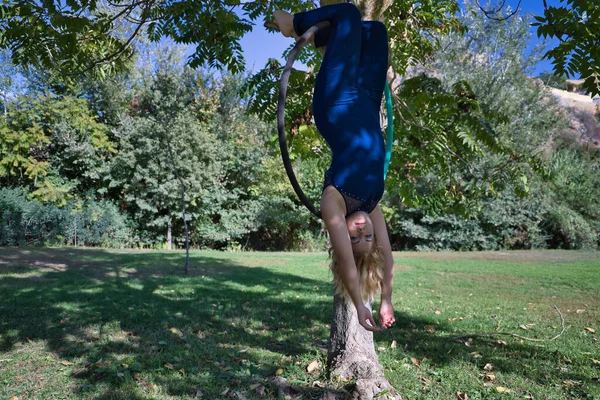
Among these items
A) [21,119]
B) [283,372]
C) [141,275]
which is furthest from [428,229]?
[21,119]

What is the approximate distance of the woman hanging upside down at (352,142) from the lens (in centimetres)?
224

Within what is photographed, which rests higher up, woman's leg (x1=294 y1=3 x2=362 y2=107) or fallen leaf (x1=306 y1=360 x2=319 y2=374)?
woman's leg (x1=294 y1=3 x2=362 y2=107)

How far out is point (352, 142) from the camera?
2275mm

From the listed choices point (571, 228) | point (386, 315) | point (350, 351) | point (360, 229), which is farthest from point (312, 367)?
point (571, 228)

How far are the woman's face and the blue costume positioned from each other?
4 centimetres

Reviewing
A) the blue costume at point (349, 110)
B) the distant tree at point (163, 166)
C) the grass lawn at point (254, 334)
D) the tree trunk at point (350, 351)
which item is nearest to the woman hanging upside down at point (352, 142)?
the blue costume at point (349, 110)

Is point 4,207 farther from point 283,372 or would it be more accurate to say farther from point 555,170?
point 555,170

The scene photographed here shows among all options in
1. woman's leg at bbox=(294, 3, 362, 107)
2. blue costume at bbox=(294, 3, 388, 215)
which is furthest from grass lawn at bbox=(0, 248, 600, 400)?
woman's leg at bbox=(294, 3, 362, 107)

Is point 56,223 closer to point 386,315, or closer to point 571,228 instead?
point 386,315

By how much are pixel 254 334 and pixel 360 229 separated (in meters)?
3.70

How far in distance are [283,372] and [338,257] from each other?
8.21 feet

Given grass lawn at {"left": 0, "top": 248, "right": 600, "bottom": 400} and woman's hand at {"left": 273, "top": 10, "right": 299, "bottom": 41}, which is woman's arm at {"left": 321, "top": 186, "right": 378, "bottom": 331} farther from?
grass lawn at {"left": 0, "top": 248, "right": 600, "bottom": 400}

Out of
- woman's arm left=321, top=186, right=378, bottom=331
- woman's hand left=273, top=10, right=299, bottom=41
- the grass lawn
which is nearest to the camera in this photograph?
woman's arm left=321, top=186, right=378, bottom=331

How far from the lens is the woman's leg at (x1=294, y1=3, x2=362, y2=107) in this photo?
2326mm
